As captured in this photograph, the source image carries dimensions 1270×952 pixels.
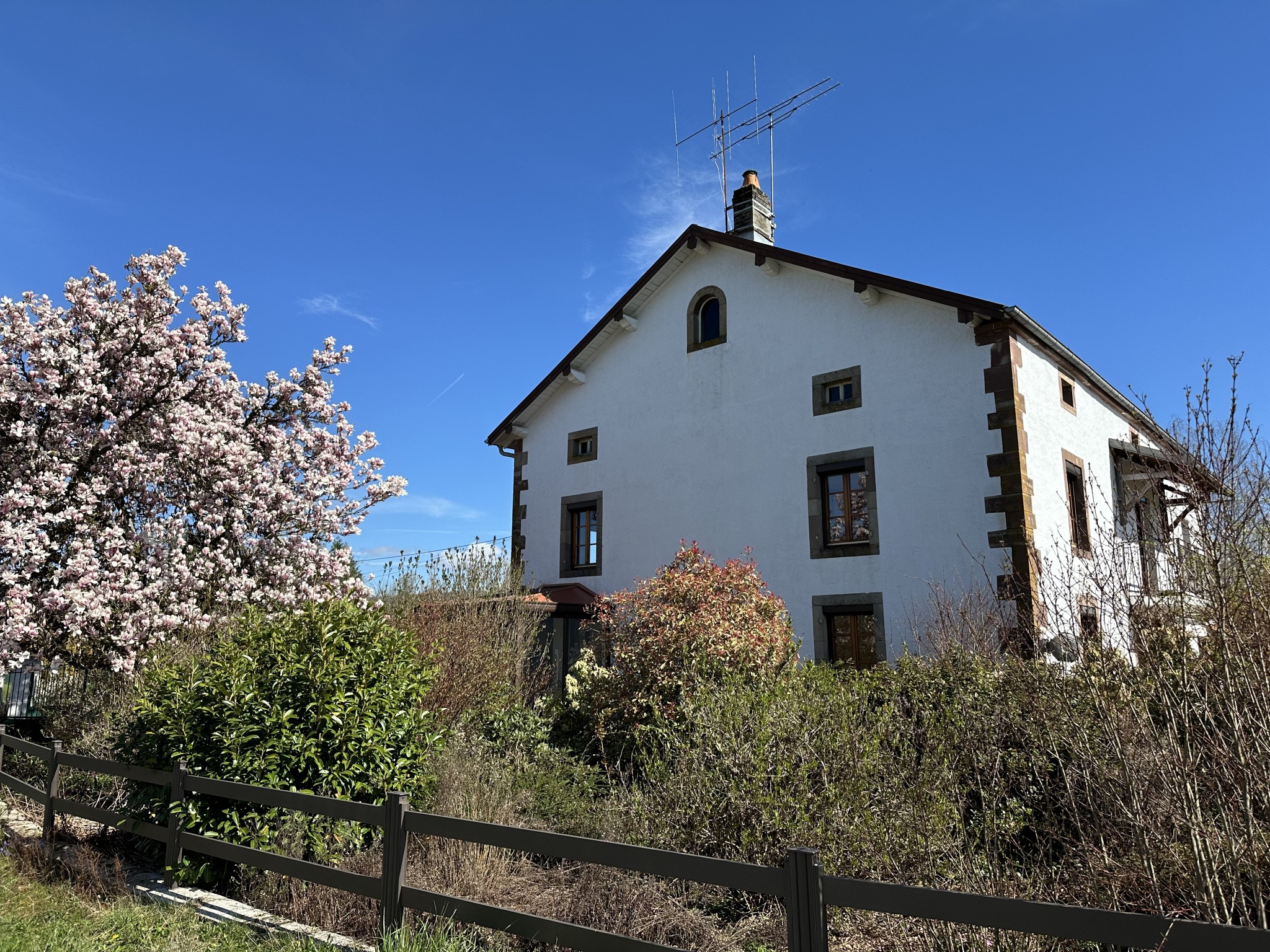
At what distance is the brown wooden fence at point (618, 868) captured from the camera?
310 centimetres

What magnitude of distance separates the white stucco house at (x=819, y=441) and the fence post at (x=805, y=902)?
7953 mm

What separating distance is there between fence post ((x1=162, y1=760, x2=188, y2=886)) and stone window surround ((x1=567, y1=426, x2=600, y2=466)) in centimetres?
1238

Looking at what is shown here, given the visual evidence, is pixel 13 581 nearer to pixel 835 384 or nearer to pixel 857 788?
pixel 857 788

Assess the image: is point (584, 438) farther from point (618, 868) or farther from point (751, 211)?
point (618, 868)

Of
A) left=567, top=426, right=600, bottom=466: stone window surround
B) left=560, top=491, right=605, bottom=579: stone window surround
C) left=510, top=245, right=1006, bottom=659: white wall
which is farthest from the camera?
left=567, top=426, right=600, bottom=466: stone window surround

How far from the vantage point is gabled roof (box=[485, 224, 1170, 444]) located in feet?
43.2

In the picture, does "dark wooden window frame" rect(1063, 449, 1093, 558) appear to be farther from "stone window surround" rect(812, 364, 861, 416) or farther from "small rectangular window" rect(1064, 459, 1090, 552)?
"stone window surround" rect(812, 364, 861, 416)

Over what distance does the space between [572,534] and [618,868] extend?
44.3ft

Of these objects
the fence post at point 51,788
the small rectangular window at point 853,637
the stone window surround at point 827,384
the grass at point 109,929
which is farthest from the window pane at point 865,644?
the fence post at point 51,788

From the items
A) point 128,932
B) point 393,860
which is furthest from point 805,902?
point 128,932

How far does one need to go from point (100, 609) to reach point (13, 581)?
98cm

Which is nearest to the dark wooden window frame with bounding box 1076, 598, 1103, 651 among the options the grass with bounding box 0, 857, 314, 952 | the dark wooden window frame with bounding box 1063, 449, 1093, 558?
the grass with bounding box 0, 857, 314, 952

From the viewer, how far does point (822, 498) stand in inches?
579

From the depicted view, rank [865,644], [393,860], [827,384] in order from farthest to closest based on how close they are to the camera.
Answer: [827,384]
[865,644]
[393,860]
